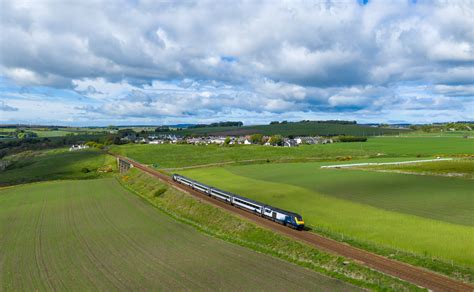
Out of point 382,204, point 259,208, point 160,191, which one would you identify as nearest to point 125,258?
point 259,208

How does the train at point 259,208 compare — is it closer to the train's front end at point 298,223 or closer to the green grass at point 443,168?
the train's front end at point 298,223

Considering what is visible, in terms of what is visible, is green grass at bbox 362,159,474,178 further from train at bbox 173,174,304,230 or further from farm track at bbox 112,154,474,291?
farm track at bbox 112,154,474,291

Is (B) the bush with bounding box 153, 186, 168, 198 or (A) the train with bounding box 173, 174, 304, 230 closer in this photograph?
(A) the train with bounding box 173, 174, 304, 230

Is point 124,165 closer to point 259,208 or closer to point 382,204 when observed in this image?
point 259,208

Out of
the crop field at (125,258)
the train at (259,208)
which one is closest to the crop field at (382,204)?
the train at (259,208)

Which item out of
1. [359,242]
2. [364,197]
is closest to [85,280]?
[359,242]

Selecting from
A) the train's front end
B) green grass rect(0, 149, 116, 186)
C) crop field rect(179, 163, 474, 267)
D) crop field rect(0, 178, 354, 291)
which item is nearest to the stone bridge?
green grass rect(0, 149, 116, 186)

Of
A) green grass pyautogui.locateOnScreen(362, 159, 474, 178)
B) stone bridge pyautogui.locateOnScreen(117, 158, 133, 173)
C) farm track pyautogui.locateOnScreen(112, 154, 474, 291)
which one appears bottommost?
stone bridge pyautogui.locateOnScreen(117, 158, 133, 173)
